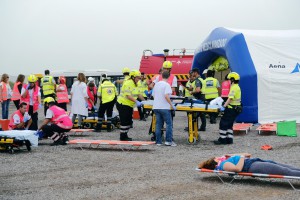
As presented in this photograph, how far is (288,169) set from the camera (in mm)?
7363

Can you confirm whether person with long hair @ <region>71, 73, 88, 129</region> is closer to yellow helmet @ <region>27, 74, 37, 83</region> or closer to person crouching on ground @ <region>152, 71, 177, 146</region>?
yellow helmet @ <region>27, 74, 37, 83</region>

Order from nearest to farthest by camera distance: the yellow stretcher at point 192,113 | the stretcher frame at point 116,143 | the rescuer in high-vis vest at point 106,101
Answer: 1. the stretcher frame at point 116,143
2. the yellow stretcher at point 192,113
3. the rescuer in high-vis vest at point 106,101

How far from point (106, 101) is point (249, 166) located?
865cm

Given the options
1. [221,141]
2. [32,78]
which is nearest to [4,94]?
[32,78]

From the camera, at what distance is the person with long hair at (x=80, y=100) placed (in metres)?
16.4

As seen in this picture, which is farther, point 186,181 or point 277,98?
point 277,98

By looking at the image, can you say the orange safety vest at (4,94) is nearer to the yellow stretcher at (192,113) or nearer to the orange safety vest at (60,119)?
the orange safety vest at (60,119)

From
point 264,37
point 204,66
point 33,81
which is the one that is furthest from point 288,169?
point 204,66

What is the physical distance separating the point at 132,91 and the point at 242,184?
579 centimetres

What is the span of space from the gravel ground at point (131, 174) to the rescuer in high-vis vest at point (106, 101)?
317cm

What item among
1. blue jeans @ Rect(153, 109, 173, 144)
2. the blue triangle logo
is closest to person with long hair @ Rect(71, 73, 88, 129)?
blue jeans @ Rect(153, 109, 173, 144)

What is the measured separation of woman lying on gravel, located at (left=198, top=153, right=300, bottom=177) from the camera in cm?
739

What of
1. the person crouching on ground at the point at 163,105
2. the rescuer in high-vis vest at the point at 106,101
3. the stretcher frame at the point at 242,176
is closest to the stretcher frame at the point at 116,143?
the person crouching on ground at the point at 163,105

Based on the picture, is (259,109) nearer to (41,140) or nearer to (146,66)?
(41,140)
